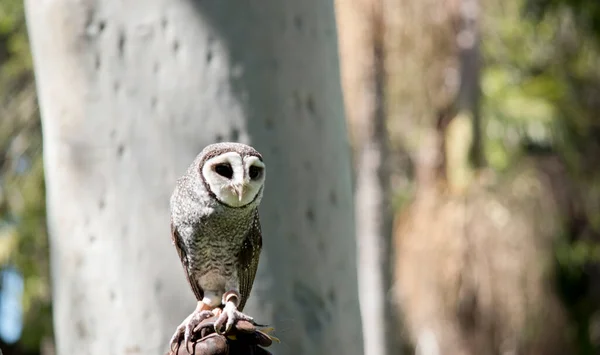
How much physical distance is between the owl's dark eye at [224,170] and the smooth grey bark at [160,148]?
2.24 feet

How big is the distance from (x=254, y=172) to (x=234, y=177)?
0.13 ft

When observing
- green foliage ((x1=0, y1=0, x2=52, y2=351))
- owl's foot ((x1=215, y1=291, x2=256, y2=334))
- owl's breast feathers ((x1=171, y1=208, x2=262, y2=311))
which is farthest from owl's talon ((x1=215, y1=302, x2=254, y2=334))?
A: green foliage ((x1=0, y1=0, x2=52, y2=351))

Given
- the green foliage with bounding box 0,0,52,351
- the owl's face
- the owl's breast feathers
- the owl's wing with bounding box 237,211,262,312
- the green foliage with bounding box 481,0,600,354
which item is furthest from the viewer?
the green foliage with bounding box 481,0,600,354

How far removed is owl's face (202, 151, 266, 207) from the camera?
1551mm

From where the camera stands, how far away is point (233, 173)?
1.57m

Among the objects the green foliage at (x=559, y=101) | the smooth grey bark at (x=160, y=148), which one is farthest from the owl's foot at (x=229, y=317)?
the green foliage at (x=559, y=101)

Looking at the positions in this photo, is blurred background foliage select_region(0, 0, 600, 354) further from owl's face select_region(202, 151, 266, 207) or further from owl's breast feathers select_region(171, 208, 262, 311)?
owl's face select_region(202, 151, 266, 207)

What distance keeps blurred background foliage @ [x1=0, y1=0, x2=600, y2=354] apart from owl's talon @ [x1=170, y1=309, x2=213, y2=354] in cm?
524

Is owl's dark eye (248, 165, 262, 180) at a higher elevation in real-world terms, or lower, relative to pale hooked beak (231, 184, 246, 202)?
higher

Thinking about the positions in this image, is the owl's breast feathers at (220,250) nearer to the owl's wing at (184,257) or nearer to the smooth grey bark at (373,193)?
the owl's wing at (184,257)

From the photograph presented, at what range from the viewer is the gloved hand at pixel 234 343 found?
156 centimetres

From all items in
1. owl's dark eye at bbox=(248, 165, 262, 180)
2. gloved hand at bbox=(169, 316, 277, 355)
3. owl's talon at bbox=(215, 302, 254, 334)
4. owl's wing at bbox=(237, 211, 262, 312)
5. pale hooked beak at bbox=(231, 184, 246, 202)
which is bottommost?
gloved hand at bbox=(169, 316, 277, 355)

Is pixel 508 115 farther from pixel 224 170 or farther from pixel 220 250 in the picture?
pixel 224 170

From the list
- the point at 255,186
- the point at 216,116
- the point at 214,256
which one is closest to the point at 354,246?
the point at 216,116
